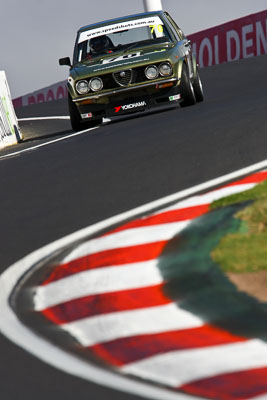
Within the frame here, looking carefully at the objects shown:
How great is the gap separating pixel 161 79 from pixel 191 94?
71 cm

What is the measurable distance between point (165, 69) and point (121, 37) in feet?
3.92

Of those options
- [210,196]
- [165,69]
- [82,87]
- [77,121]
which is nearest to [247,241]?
[210,196]

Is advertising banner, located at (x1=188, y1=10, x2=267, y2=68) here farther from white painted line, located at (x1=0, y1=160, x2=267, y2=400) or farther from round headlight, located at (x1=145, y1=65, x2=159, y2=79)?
white painted line, located at (x1=0, y1=160, x2=267, y2=400)

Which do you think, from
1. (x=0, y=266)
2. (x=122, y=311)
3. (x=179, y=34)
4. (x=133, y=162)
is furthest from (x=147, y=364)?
(x=179, y=34)

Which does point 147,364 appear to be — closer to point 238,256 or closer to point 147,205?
point 238,256

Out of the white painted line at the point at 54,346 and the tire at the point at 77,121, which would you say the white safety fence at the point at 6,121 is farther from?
the white painted line at the point at 54,346

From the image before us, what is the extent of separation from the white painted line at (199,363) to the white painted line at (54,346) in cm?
10

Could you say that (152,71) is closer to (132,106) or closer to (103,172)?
(132,106)

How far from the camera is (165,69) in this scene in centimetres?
1336

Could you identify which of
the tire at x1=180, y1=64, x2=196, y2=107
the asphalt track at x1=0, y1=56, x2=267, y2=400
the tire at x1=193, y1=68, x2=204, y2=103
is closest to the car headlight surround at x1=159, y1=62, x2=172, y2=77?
the tire at x1=180, y1=64, x2=196, y2=107

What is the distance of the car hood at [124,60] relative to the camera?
43.9ft

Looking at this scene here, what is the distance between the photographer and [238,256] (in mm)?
5211

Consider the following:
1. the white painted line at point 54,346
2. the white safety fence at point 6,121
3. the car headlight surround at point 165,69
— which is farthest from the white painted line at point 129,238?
the white safety fence at point 6,121

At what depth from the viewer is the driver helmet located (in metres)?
14.2
